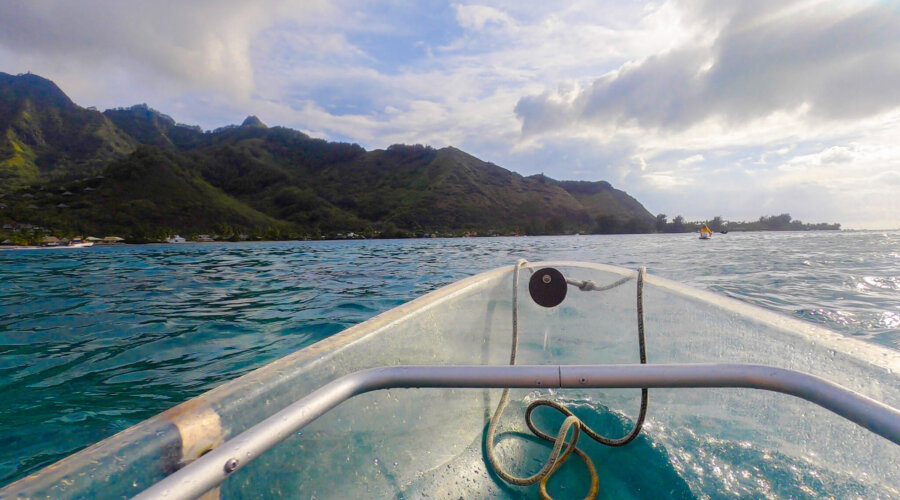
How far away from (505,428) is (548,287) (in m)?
1.01

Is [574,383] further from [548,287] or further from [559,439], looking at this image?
[548,287]

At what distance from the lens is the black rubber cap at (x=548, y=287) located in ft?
8.70

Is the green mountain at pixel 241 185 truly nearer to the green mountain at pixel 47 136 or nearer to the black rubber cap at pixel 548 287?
the green mountain at pixel 47 136

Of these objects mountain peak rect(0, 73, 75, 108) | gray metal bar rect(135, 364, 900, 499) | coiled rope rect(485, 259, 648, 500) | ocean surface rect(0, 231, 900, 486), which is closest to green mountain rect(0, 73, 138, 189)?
mountain peak rect(0, 73, 75, 108)

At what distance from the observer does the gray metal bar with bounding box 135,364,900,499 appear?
78cm

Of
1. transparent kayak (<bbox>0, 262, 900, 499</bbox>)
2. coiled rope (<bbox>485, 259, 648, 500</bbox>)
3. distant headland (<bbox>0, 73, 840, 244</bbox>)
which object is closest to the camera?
transparent kayak (<bbox>0, 262, 900, 499</bbox>)

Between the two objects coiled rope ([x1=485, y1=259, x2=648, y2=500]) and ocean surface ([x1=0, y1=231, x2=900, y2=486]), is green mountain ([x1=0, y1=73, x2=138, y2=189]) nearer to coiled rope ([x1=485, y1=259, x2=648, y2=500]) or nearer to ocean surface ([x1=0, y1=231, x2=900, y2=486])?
ocean surface ([x1=0, y1=231, x2=900, y2=486])

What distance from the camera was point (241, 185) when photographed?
104 metres

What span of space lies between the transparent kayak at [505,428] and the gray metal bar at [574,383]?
3cm

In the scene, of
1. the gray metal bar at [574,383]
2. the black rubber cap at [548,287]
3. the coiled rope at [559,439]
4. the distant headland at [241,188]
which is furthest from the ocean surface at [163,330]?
the distant headland at [241,188]

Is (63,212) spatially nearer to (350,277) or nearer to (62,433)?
(350,277)

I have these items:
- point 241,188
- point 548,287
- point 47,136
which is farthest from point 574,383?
point 47,136

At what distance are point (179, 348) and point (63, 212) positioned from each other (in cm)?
7581

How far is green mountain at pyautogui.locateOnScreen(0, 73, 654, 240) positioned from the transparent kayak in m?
62.8
